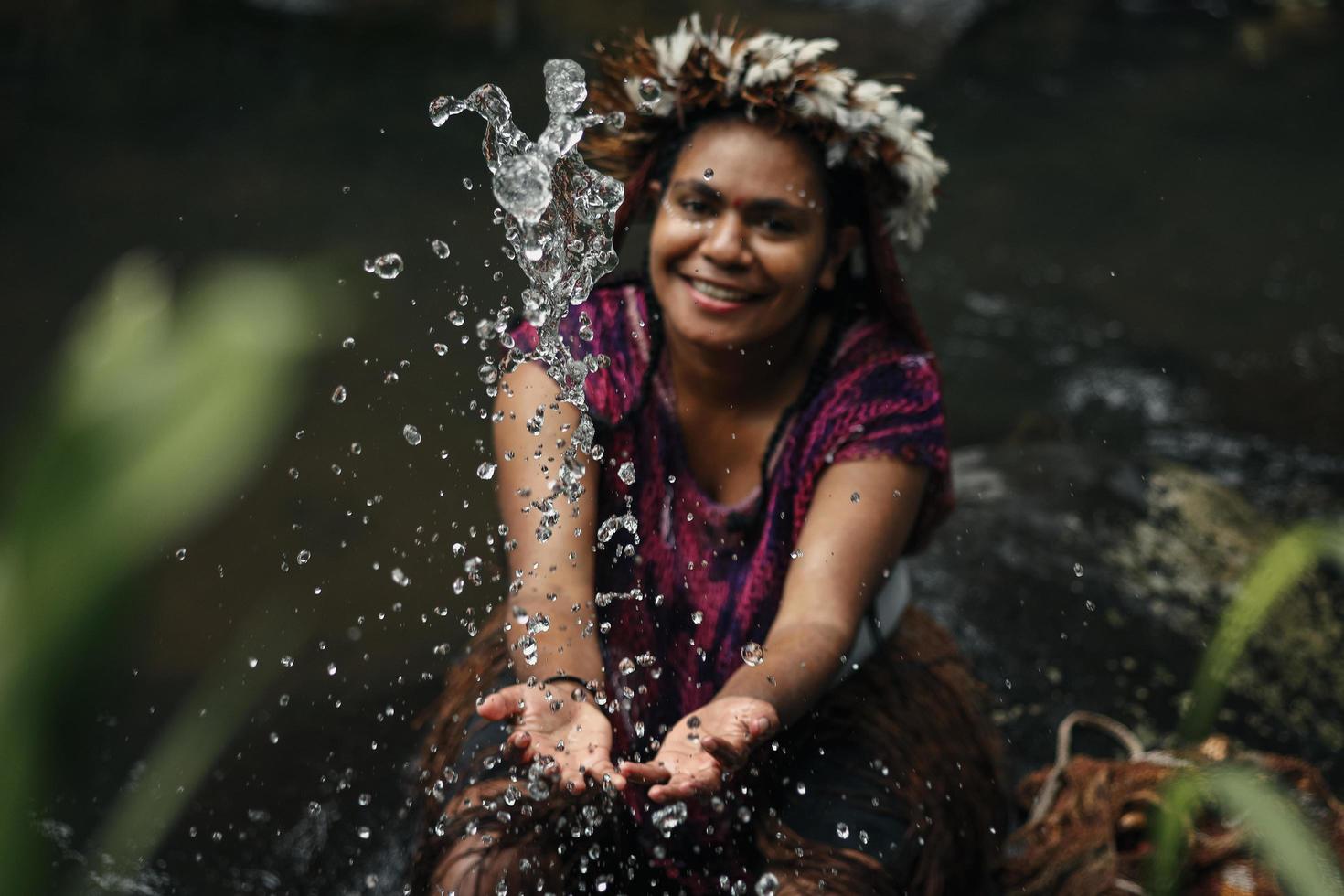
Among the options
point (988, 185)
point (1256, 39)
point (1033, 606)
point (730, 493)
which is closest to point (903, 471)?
point (730, 493)

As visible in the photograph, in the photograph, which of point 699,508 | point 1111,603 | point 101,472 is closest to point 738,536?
point 699,508

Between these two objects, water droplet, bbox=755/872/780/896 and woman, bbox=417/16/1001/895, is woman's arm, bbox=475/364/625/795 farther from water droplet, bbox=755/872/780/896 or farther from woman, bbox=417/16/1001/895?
water droplet, bbox=755/872/780/896

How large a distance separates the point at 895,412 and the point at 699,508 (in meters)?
0.40

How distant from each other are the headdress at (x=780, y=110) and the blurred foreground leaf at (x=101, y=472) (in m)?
1.85

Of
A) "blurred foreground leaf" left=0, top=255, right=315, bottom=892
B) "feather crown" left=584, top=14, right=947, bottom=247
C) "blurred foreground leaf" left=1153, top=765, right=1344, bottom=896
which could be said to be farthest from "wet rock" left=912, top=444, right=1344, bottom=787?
"blurred foreground leaf" left=0, top=255, right=315, bottom=892

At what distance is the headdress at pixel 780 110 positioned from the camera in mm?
2424

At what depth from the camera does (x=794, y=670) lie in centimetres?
227

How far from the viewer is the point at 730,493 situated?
8.68 feet

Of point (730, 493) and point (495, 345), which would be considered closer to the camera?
point (730, 493)

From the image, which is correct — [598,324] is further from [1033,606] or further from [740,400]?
[1033,606]

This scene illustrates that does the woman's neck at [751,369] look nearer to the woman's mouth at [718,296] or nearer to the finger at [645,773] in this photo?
the woman's mouth at [718,296]

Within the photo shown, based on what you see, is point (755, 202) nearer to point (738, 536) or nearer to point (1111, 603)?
point (738, 536)

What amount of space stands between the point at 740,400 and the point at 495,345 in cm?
308

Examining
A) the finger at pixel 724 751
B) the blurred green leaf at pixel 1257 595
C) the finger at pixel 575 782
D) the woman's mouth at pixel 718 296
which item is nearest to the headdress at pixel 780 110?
the woman's mouth at pixel 718 296
